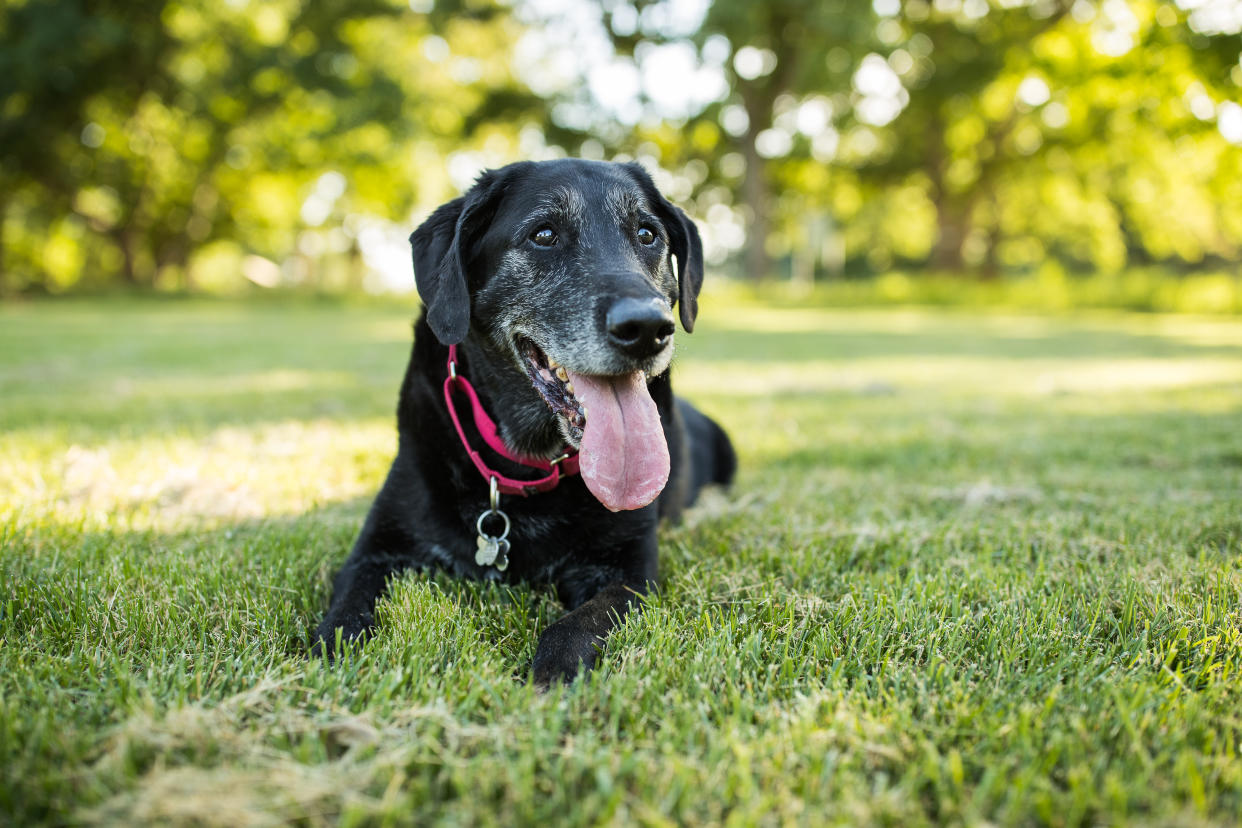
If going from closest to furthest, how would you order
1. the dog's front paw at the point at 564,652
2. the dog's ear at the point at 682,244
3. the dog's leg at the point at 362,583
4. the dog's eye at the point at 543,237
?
the dog's front paw at the point at 564,652, the dog's leg at the point at 362,583, the dog's eye at the point at 543,237, the dog's ear at the point at 682,244

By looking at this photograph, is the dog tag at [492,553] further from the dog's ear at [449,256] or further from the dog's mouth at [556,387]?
the dog's ear at [449,256]

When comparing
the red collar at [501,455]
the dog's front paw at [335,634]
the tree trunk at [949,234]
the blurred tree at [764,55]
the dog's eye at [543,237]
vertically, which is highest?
the blurred tree at [764,55]

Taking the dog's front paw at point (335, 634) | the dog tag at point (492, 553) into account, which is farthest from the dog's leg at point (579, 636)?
the dog's front paw at point (335, 634)

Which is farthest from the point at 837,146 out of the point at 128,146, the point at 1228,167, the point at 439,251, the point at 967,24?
the point at 439,251

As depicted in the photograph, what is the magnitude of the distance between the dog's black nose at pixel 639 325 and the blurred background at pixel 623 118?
2654cm

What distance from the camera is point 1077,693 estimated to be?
187 cm

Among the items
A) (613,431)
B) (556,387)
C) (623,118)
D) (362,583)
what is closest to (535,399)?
(556,387)

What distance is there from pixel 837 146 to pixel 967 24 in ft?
24.5

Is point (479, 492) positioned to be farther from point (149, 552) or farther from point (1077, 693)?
point (1077, 693)

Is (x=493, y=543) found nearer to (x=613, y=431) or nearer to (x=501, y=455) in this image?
(x=501, y=455)

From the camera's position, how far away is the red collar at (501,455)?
9.30 ft

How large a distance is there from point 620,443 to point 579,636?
2.28 ft

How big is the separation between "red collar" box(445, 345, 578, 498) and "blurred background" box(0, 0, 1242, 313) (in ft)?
86.4

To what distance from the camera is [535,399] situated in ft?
9.52
